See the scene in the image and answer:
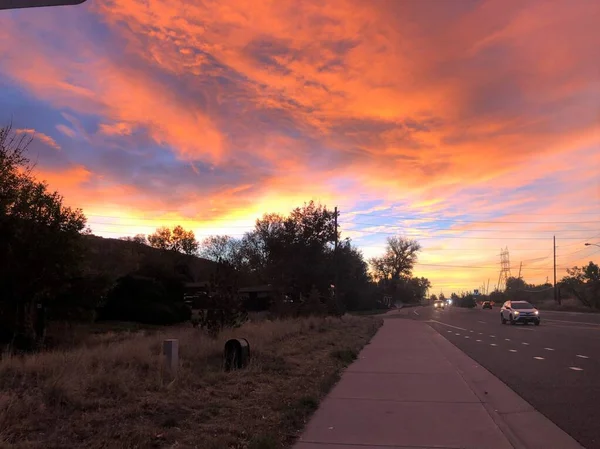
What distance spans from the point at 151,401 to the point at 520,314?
1178 inches

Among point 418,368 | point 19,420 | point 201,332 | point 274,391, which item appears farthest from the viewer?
point 201,332

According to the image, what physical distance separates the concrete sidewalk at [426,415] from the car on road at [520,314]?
2224 cm

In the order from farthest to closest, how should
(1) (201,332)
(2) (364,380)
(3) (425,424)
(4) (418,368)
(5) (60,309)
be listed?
(5) (60,309)
(1) (201,332)
(4) (418,368)
(2) (364,380)
(3) (425,424)

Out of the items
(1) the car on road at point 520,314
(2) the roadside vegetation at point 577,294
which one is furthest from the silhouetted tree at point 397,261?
(1) the car on road at point 520,314

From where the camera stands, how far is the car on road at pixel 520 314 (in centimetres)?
3203

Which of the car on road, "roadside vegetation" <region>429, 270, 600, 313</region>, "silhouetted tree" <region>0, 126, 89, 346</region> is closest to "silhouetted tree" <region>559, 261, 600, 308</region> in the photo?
"roadside vegetation" <region>429, 270, 600, 313</region>

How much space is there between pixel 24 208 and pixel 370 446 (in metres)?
15.9

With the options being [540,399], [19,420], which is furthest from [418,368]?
[19,420]

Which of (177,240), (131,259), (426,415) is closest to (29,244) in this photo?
(426,415)

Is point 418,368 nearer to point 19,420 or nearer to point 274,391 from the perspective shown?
point 274,391

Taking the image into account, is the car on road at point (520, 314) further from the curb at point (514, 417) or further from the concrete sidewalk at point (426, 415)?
the curb at point (514, 417)

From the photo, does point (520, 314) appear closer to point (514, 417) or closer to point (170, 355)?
point (514, 417)

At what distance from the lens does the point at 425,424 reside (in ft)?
22.8

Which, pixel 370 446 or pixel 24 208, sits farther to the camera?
pixel 24 208
